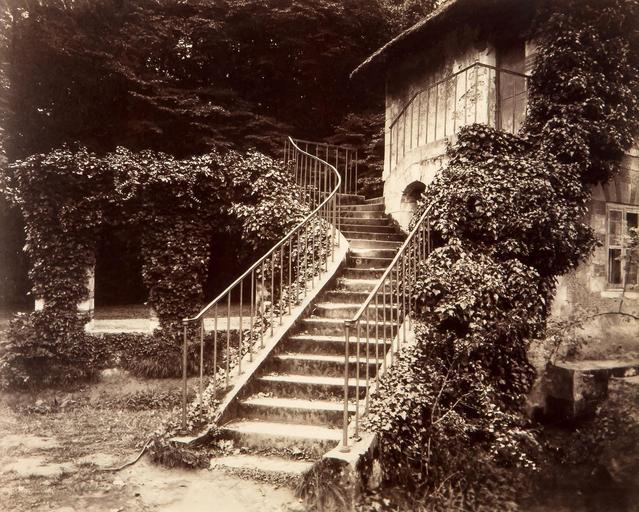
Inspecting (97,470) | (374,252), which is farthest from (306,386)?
(374,252)

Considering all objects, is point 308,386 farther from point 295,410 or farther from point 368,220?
point 368,220

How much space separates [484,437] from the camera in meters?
5.35

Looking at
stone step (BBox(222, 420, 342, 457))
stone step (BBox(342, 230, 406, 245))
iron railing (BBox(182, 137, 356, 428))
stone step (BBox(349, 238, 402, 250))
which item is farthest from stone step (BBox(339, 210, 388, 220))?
stone step (BBox(222, 420, 342, 457))

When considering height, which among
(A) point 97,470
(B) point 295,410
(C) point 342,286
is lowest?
(A) point 97,470

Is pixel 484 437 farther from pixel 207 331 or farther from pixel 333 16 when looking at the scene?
pixel 333 16

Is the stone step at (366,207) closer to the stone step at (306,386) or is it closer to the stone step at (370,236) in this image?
the stone step at (370,236)

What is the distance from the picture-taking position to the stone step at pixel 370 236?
920 cm

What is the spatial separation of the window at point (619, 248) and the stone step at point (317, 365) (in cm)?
471

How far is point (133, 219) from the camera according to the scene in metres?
9.80

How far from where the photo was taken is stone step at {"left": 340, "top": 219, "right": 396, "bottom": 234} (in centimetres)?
963

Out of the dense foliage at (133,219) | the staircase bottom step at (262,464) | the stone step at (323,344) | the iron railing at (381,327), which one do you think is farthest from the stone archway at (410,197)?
the staircase bottom step at (262,464)

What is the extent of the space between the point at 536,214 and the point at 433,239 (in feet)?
4.52

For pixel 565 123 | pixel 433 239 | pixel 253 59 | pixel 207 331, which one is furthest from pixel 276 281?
pixel 253 59

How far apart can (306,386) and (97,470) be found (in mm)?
2275
